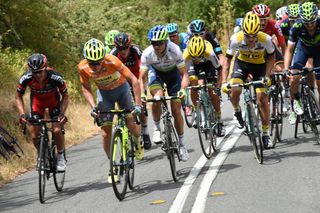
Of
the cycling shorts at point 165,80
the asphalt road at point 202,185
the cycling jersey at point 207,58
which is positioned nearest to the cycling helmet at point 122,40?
the cycling shorts at point 165,80

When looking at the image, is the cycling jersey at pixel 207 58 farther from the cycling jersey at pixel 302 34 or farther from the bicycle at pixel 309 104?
the bicycle at pixel 309 104

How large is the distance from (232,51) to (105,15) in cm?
1677

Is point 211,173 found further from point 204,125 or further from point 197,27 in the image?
point 197,27

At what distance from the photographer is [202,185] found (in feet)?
27.7

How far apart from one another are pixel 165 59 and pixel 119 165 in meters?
2.60

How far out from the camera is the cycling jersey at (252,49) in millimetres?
10102

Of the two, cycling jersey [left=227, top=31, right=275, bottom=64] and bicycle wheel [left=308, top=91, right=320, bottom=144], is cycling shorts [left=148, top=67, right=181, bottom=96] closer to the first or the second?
cycling jersey [left=227, top=31, right=275, bottom=64]

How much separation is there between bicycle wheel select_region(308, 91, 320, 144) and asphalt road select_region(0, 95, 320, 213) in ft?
0.77

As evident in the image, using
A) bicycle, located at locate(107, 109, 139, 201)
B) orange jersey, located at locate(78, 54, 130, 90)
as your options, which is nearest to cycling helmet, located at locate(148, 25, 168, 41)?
orange jersey, located at locate(78, 54, 130, 90)

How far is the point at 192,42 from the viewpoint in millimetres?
11516

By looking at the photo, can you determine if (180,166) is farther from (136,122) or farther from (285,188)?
(285,188)

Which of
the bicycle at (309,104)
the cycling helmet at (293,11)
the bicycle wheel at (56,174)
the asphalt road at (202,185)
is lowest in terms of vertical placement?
the asphalt road at (202,185)

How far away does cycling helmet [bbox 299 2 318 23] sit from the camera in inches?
396

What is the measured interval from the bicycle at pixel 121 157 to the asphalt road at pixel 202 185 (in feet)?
0.56
